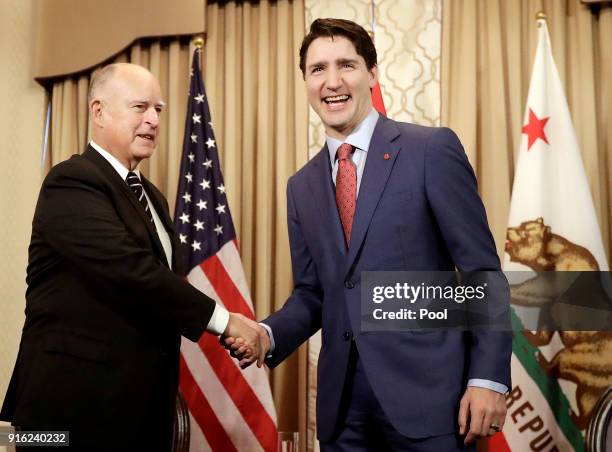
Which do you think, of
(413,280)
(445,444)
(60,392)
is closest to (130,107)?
(60,392)

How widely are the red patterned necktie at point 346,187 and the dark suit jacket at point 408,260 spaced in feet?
0.08

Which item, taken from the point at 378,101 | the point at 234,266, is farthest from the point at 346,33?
the point at 234,266

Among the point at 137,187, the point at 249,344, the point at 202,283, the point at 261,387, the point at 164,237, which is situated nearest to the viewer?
the point at 249,344

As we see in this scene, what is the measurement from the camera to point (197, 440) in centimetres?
331

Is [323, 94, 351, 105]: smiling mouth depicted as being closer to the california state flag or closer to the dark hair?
the dark hair

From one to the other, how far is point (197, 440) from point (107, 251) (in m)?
1.49

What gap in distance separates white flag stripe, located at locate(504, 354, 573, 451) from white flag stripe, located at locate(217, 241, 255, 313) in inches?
52.3

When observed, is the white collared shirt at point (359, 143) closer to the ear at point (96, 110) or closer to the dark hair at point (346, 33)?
the dark hair at point (346, 33)

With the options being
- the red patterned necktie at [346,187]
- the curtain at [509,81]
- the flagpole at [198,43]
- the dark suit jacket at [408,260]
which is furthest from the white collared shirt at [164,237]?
the curtain at [509,81]

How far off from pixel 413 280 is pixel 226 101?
2.39m

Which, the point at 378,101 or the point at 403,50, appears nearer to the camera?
the point at 378,101

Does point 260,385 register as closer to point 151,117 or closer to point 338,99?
point 151,117

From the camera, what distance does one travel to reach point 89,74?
13.6 ft

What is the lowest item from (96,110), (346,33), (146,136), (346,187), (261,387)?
(261,387)
